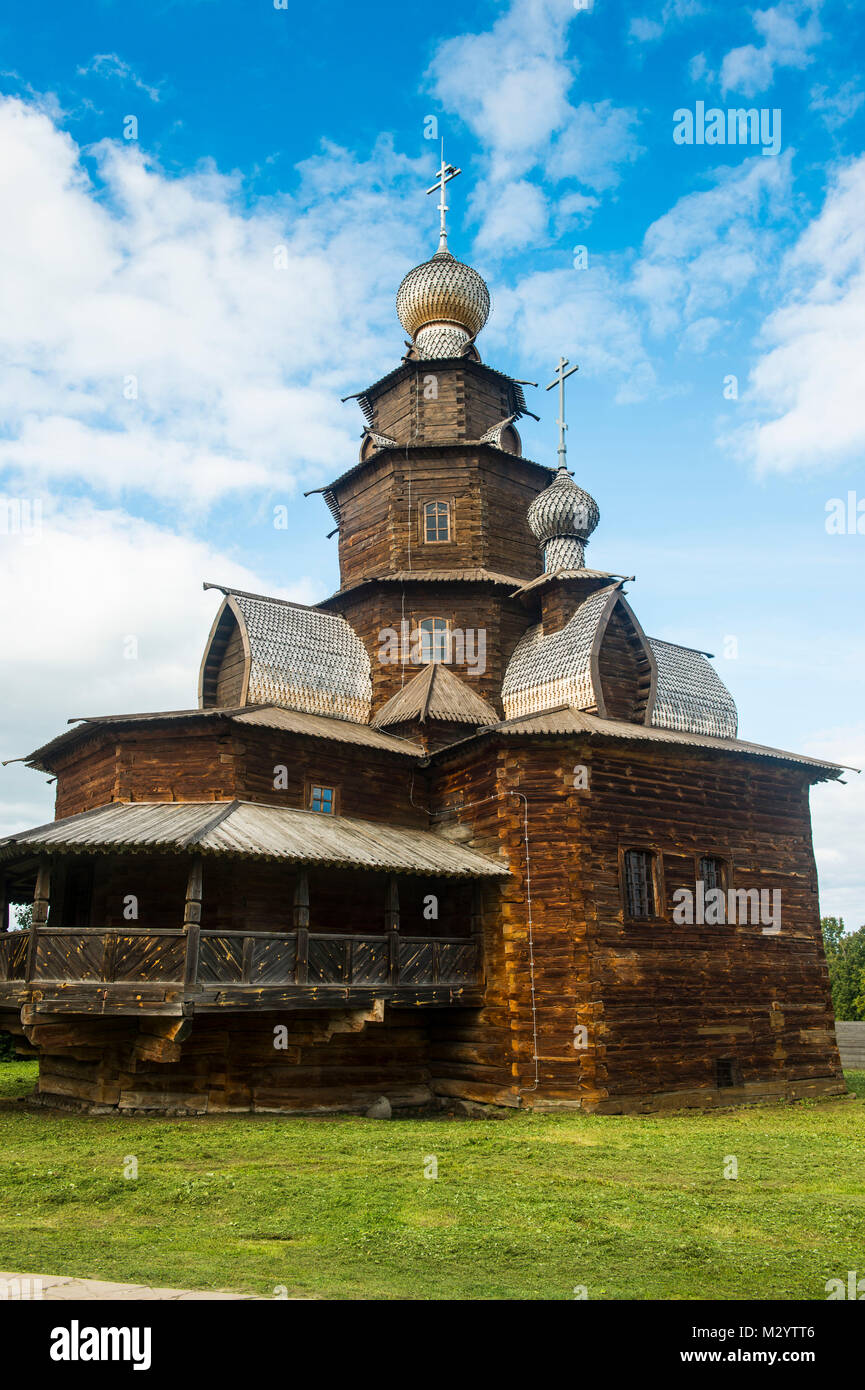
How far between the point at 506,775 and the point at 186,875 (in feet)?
16.6

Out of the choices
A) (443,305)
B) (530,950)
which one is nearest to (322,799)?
(530,950)

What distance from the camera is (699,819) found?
17125mm

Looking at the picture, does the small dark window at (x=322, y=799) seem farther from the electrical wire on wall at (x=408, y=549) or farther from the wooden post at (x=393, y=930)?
the electrical wire on wall at (x=408, y=549)

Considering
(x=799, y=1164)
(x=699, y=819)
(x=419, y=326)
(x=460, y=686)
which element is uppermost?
(x=419, y=326)

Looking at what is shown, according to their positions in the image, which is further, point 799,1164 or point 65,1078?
point 65,1078

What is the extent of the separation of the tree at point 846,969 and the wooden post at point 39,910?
3630cm

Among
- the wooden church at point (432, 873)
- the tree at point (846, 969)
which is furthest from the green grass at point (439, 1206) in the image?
the tree at point (846, 969)

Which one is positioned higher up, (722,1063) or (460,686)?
(460,686)

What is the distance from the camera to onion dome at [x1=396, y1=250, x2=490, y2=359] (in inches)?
922

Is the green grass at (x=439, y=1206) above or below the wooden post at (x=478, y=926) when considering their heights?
below

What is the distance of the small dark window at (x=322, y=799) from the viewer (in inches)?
651

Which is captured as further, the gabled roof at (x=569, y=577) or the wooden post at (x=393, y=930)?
the gabled roof at (x=569, y=577)
